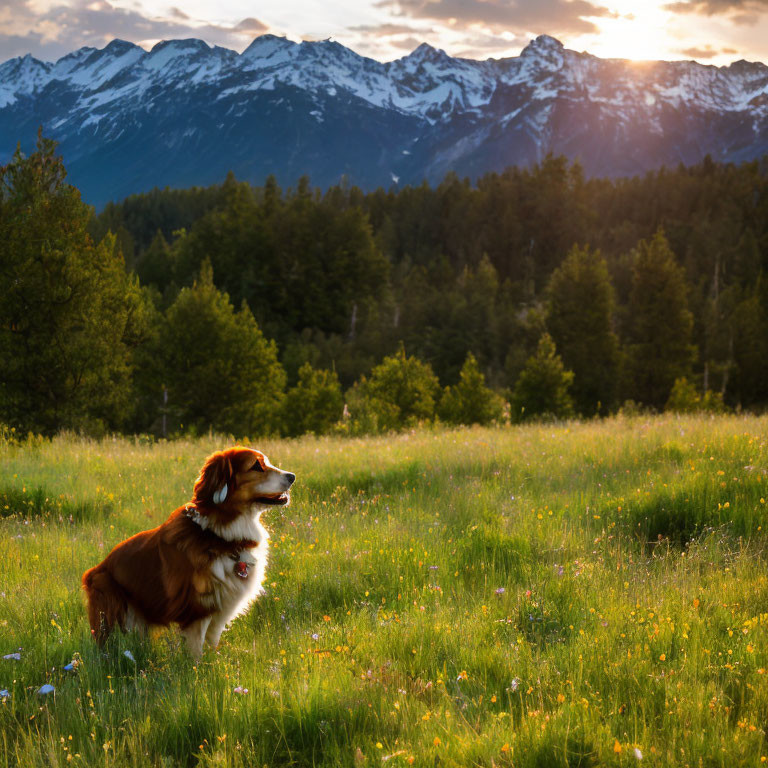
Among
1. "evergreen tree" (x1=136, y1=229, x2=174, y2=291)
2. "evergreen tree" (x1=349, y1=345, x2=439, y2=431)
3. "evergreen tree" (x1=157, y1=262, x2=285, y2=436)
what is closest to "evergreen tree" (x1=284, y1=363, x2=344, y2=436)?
"evergreen tree" (x1=157, y1=262, x2=285, y2=436)

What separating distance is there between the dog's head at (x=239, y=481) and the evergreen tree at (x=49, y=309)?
2557 cm

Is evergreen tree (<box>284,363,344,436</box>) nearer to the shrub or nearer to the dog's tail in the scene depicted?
the shrub

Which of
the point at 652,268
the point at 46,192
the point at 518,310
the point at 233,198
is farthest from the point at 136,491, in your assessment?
the point at 233,198

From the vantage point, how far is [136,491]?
8875 mm

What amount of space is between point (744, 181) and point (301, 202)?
68.0 meters

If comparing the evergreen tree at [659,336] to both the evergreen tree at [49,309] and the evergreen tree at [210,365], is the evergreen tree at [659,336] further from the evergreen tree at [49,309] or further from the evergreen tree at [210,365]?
the evergreen tree at [49,309]

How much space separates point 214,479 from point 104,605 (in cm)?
116

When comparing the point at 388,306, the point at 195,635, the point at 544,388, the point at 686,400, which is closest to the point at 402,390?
the point at 544,388

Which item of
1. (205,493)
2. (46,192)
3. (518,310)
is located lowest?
(518,310)

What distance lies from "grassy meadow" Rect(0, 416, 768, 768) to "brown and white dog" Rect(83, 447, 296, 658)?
0.21m

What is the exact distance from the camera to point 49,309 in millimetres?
26891

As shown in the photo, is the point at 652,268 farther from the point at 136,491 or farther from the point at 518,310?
the point at 136,491

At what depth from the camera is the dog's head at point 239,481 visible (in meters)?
4.53

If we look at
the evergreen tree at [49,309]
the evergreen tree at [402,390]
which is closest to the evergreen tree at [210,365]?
the evergreen tree at [402,390]
